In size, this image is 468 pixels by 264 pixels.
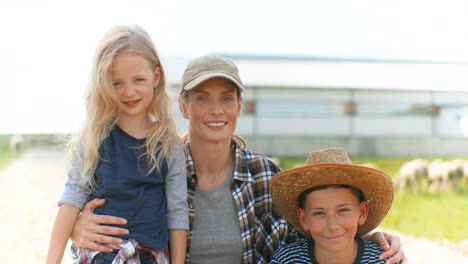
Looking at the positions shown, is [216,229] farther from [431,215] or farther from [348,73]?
[348,73]

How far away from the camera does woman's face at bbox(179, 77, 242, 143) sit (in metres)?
2.67

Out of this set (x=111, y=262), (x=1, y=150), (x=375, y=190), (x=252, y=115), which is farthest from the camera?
(x=1, y=150)

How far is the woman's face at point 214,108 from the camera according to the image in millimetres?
2674

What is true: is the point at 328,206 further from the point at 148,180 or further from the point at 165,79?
the point at 165,79

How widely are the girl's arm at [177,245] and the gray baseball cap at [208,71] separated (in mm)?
773

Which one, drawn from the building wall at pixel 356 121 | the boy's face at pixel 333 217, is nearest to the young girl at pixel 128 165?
the boy's face at pixel 333 217

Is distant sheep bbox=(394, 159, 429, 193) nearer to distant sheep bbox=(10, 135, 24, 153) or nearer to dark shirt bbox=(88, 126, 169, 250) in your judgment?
dark shirt bbox=(88, 126, 169, 250)

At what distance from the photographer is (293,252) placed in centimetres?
256

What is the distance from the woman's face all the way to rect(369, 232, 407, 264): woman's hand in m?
0.99

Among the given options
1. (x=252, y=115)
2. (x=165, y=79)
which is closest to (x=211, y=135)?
(x=165, y=79)

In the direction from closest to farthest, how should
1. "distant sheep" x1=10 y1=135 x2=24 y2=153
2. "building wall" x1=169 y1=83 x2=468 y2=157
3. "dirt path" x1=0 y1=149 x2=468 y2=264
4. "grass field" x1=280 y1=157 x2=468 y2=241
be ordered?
"dirt path" x1=0 y1=149 x2=468 y2=264
"grass field" x1=280 y1=157 x2=468 y2=241
"building wall" x1=169 y1=83 x2=468 y2=157
"distant sheep" x1=10 y1=135 x2=24 y2=153

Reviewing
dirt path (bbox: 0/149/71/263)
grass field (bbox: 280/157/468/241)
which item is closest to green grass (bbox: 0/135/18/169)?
dirt path (bbox: 0/149/71/263)

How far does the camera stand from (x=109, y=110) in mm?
2504

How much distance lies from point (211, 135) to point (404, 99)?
13.8 meters
